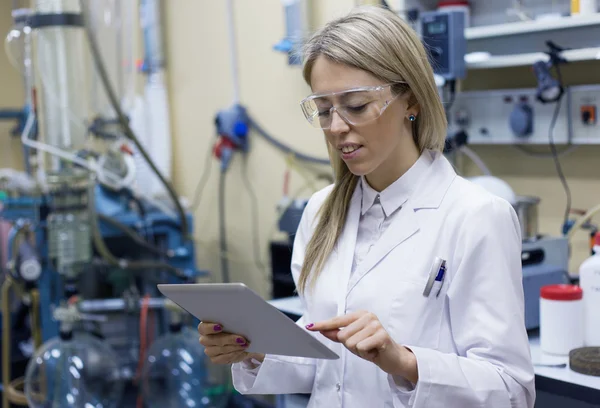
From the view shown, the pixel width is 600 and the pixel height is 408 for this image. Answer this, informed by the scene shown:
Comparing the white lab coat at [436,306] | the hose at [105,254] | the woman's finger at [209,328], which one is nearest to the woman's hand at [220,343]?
the woman's finger at [209,328]

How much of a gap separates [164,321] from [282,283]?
767mm

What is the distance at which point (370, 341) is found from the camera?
1.08 metres

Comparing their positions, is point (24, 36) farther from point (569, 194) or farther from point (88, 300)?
point (569, 194)

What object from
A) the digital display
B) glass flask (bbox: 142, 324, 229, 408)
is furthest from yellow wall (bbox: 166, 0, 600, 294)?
glass flask (bbox: 142, 324, 229, 408)

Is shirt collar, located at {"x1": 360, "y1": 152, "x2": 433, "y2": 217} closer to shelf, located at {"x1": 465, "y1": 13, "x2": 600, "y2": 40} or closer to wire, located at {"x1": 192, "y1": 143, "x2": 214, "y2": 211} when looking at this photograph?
shelf, located at {"x1": 465, "y1": 13, "x2": 600, "y2": 40}

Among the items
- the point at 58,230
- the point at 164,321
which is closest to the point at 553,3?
the point at 58,230

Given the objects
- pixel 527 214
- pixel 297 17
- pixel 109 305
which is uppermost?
pixel 297 17

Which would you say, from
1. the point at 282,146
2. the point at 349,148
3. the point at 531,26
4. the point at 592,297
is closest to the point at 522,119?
the point at 531,26

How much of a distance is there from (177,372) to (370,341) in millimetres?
2209

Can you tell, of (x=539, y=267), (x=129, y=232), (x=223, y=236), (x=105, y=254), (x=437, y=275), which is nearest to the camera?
(x=437, y=275)

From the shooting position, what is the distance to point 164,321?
333 cm

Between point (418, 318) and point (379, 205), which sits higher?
point (379, 205)

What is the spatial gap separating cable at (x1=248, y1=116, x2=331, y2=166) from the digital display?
32.1 inches

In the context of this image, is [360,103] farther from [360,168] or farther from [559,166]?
[559,166]
